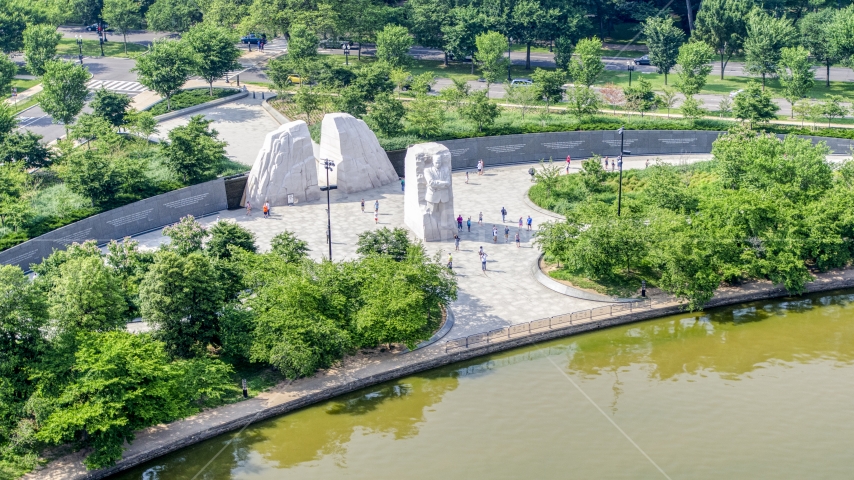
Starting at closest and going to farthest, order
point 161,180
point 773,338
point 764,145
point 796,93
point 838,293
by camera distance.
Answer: point 773,338, point 838,293, point 764,145, point 161,180, point 796,93

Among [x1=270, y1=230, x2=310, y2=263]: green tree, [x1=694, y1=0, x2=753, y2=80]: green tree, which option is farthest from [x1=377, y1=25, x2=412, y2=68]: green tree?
[x1=270, y1=230, x2=310, y2=263]: green tree

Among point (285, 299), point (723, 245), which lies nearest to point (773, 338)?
point (723, 245)

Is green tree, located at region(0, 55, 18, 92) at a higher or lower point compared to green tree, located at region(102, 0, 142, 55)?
lower

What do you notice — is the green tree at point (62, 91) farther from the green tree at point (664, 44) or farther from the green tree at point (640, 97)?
the green tree at point (664, 44)

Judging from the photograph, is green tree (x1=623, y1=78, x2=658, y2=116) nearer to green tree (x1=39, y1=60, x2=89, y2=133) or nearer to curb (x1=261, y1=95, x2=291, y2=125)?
curb (x1=261, y1=95, x2=291, y2=125)

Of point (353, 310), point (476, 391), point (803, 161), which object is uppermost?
point (803, 161)

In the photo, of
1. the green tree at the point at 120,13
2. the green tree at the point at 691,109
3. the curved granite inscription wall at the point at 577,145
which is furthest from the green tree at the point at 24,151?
the green tree at the point at 691,109

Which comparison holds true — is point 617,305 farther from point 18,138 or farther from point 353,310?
point 18,138
